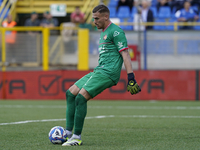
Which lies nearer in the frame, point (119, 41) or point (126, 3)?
point (119, 41)

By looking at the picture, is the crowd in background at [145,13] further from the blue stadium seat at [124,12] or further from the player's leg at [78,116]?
the player's leg at [78,116]

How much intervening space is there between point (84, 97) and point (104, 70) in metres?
0.50

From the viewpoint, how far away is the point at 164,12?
19969 mm

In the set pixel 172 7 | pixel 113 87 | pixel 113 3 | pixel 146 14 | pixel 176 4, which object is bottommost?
pixel 113 87

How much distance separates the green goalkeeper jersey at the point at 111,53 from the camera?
5840 millimetres

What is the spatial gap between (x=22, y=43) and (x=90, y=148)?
411 inches

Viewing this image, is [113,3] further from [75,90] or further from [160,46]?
[75,90]

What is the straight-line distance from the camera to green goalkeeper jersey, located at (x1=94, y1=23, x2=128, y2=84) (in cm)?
584

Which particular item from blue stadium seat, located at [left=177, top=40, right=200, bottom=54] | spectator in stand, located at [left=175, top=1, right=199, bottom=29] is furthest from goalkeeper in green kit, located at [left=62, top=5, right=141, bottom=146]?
spectator in stand, located at [left=175, top=1, right=199, bottom=29]

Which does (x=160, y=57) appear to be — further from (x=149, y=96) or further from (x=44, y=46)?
(x=44, y=46)

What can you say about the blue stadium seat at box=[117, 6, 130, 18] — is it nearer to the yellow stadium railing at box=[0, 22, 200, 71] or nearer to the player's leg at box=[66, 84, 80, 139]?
the yellow stadium railing at box=[0, 22, 200, 71]

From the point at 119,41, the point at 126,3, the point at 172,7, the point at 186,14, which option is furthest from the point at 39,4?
the point at 119,41

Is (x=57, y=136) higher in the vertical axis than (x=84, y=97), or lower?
lower

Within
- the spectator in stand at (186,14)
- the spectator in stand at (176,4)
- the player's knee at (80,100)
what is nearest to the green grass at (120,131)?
the player's knee at (80,100)
